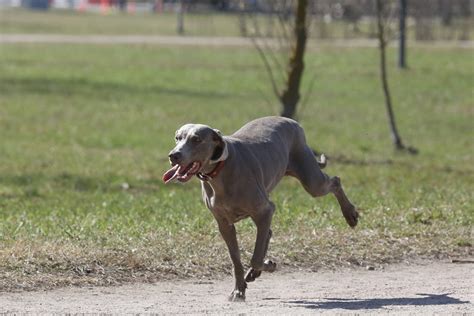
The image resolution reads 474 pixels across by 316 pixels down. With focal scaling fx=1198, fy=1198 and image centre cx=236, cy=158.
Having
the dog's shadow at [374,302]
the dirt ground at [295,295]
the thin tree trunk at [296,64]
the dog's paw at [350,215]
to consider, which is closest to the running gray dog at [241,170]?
the dirt ground at [295,295]

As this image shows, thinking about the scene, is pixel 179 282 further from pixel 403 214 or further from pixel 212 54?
pixel 212 54

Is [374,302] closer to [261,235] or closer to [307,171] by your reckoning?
[261,235]

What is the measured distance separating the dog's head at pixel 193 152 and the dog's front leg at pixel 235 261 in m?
0.66

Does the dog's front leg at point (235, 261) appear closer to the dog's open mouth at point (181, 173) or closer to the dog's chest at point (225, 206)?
the dog's chest at point (225, 206)

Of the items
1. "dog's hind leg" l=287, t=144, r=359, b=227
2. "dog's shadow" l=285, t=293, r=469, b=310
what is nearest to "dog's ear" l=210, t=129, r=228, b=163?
"dog's shadow" l=285, t=293, r=469, b=310

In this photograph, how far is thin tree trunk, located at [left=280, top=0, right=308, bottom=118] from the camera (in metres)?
18.4

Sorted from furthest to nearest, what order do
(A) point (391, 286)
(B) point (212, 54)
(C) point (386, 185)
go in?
(B) point (212, 54)
(C) point (386, 185)
(A) point (391, 286)

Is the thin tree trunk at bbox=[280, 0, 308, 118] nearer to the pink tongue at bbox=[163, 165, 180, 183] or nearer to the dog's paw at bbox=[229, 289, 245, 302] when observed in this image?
the dog's paw at bbox=[229, 289, 245, 302]

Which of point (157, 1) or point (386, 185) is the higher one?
point (386, 185)

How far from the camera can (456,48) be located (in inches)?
1564

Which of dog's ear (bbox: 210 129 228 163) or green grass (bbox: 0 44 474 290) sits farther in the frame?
green grass (bbox: 0 44 474 290)

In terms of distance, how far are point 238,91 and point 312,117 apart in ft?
15.6

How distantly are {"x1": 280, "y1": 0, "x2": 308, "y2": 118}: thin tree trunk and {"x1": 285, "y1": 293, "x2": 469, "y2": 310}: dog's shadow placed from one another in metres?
10.2

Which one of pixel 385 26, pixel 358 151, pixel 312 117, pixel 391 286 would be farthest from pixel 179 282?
pixel 312 117
